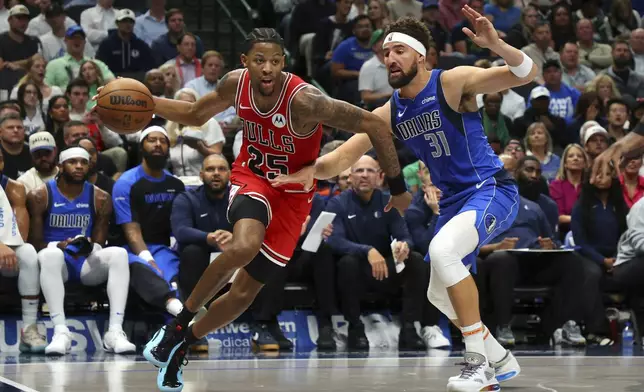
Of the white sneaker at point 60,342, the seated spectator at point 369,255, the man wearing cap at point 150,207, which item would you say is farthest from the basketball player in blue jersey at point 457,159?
the man wearing cap at point 150,207

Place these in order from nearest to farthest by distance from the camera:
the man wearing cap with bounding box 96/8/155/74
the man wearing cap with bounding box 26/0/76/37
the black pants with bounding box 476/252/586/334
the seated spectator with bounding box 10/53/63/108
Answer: the black pants with bounding box 476/252/586/334 → the seated spectator with bounding box 10/53/63/108 → the man wearing cap with bounding box 96/8/155/74 → the man wearing cap with bounding box 26/0/76/37

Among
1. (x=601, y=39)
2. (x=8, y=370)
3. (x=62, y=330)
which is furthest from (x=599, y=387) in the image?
(x=601, y=39)

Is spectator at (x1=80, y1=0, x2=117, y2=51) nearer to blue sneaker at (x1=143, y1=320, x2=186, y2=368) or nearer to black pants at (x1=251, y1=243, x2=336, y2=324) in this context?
black pants at (x1=251, y1=243, x2=336, y2=324)

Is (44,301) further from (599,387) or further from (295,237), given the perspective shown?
(599,387)

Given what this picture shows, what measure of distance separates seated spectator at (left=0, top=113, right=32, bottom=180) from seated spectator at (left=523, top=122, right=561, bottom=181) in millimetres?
5666

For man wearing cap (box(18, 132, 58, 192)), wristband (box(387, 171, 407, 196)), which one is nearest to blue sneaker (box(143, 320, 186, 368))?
wristband (box(387, 171, 407, 196))

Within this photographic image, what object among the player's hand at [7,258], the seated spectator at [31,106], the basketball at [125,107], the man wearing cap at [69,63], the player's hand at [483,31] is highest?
the man wearing cap at [69,63]

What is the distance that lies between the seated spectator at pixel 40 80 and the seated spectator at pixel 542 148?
5428 millimetres

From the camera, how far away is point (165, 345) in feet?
22.5

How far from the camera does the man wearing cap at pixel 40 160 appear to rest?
34.7ft

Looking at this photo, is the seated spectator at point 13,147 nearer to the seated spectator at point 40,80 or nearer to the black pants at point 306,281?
the seated spectator at point 40,80

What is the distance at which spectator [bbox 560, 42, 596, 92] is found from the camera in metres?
15.8

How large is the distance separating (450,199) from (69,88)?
6621 mm

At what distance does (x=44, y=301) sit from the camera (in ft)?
34.5
